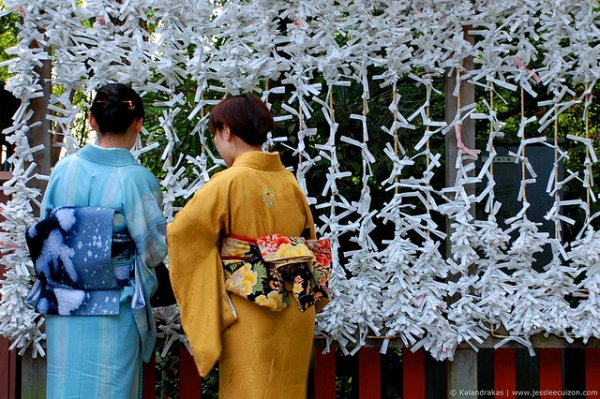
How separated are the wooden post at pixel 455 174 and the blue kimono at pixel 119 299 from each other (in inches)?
49.5

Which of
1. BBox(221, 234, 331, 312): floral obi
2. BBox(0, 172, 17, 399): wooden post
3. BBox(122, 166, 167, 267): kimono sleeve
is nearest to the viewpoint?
BBox(221, 234, 331, 312): floral obi

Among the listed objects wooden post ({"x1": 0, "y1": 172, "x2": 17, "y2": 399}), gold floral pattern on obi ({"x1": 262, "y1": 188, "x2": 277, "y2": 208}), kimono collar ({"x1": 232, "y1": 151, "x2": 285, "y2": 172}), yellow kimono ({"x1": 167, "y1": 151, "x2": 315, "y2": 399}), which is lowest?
wooden post ({"x1": 0, "y1": 172, "x2": 17, "y2": 399})

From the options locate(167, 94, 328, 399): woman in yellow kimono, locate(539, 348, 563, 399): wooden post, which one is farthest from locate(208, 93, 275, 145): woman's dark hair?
locate(539, 348, 563, 399): wooden post

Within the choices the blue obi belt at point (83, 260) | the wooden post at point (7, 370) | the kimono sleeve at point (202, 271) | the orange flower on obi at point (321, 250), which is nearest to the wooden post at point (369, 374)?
the orange flower on obi at point (321, 250)

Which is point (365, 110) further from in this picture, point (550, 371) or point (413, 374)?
point (550, 371)

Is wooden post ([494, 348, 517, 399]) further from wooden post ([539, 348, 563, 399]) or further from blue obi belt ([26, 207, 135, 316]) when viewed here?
blue obi belt ([26, 207, 135, 316])

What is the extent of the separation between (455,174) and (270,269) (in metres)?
1.02

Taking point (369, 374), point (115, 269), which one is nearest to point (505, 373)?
point (369, 374)


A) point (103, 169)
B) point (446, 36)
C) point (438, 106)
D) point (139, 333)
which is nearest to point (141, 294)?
point (139, 333)

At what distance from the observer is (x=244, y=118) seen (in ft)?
7.63

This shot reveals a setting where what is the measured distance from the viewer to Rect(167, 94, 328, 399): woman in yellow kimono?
222cm

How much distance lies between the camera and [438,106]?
12.9 ft

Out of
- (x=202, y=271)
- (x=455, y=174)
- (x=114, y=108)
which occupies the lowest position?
(x=202, y=271)

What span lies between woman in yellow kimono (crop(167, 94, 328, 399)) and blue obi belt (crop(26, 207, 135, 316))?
209 mm
